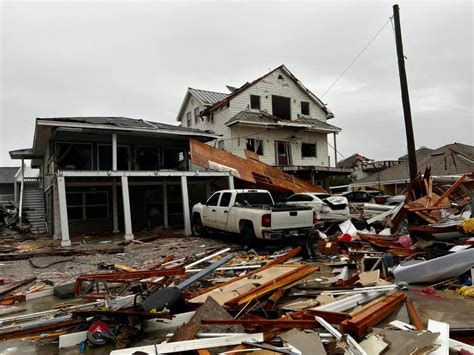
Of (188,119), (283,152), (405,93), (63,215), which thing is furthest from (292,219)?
(188,119)

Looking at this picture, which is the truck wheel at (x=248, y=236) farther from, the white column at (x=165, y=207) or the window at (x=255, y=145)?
the window at (x=255, y=145)

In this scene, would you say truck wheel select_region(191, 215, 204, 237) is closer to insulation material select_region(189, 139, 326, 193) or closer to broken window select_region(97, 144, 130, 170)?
insulation material select_region(189, 139, 326, 193)

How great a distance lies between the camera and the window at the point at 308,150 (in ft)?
87.8

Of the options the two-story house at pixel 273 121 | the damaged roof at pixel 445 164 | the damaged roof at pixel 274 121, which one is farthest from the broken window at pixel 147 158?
the damaged roof at pixel 445 164

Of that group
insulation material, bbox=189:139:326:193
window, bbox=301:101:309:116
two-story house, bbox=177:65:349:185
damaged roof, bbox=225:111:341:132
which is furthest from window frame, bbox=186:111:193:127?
window, bbox=301:101:309:116

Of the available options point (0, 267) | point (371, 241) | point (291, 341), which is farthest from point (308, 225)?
point (0, 267)

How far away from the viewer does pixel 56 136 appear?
1622 centimetres

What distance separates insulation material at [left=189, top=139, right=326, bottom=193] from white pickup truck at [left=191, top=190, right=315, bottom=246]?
391 centimetres

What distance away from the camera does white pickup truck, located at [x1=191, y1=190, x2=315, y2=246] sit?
10781 mm

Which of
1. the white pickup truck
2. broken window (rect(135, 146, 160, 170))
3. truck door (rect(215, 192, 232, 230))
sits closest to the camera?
the white pickup truck

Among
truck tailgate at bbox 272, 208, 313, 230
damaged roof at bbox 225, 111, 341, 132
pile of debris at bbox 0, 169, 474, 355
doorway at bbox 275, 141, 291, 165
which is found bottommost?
pile of debris at bbox 0, 169, 474, 355

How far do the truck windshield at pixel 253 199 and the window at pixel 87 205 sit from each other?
9.72 metres

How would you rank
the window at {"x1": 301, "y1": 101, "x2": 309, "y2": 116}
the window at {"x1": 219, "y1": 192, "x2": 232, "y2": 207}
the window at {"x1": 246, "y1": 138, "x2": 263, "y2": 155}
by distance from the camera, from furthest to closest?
the window at {"x1": 301, "y1": 101, "x2": 309, "y2": 116}, the window at {"x1": 246, "y1": 138, "x2": 263, "y2": 155}, the window at {"x1": 219, "y1": 192, "x2": 232, "y2": 207}

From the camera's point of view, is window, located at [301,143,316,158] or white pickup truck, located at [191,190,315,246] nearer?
white pickup truck, located at [191,190,315,246]
